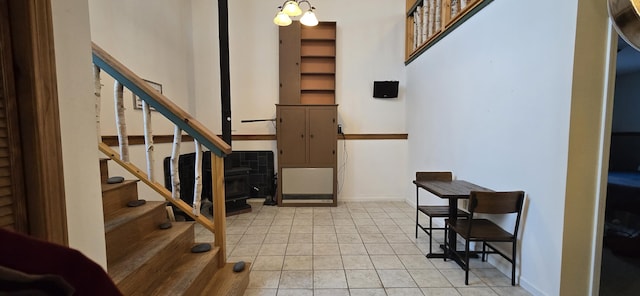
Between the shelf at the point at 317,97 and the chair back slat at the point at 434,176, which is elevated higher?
the shelf at the point at 317,97

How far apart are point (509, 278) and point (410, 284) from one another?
84 cm

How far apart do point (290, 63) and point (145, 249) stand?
3.52m

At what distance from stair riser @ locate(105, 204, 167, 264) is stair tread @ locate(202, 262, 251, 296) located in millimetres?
574

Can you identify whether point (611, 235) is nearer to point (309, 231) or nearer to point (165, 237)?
point (309, 231)

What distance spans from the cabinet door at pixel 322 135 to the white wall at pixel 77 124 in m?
3.35

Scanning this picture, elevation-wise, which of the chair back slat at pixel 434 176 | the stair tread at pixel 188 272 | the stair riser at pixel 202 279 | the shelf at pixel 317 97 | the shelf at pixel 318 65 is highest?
the shelf at pixel 318 65

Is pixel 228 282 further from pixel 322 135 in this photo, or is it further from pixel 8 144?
→ pixel 322 135

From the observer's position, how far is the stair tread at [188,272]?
5.03 ft

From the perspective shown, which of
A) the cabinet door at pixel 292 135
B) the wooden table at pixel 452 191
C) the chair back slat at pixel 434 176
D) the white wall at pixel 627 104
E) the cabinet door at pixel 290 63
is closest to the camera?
the wooden table at pixel 452 191

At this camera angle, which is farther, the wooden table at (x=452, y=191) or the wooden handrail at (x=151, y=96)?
the wooden table at (x=452, y=191)

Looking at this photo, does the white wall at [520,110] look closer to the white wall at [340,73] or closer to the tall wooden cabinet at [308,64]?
the white wall at [340,73]

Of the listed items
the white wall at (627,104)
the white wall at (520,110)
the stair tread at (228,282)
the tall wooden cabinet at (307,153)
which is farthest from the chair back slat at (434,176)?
the stair tread at (228,282)

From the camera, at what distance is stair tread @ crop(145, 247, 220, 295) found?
5.03ft

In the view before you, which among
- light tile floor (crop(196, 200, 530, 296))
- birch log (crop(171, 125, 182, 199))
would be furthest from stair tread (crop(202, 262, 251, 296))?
birch log (crop(171, 125, 182, 199))
